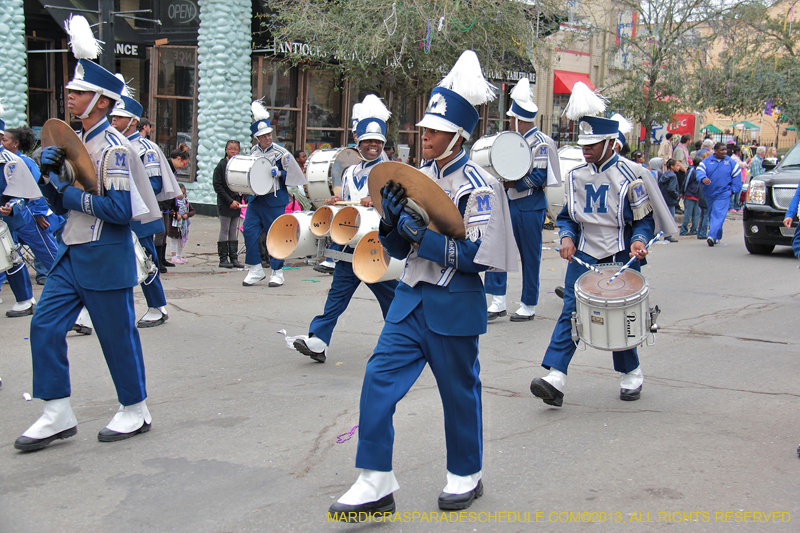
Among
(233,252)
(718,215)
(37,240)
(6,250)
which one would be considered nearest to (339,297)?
(6,250)

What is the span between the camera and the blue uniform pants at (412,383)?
141 inches

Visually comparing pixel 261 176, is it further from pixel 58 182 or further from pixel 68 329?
pixel 68 329

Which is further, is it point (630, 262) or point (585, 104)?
point (585, 104)

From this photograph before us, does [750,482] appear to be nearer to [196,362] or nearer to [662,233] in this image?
[662,233]

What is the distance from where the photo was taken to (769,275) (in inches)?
457

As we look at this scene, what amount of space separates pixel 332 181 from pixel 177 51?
1056 centimetres

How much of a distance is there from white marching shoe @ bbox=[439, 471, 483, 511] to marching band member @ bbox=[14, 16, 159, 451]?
2049mm

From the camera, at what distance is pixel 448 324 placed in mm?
3674

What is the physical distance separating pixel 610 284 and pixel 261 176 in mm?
6150

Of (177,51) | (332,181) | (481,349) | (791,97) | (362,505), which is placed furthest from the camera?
(791,97)

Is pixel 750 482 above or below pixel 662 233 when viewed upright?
below

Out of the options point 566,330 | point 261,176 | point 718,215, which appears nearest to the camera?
point 566,330

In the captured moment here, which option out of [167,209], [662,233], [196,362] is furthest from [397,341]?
[167,209]

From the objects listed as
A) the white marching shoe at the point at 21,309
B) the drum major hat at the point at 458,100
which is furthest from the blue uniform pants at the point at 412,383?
the white marching shoe at the point at 21,309
